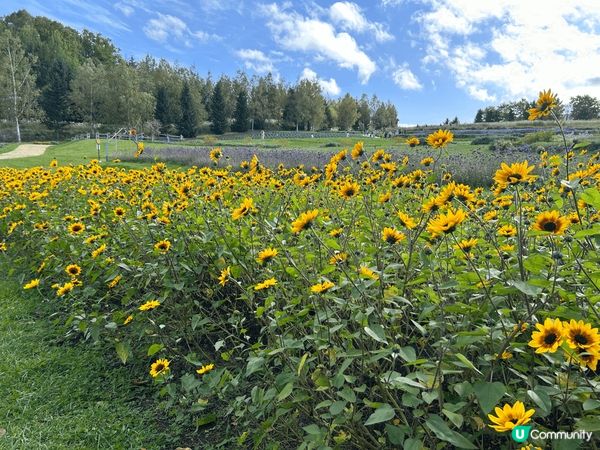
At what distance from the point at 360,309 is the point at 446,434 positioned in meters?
0.45

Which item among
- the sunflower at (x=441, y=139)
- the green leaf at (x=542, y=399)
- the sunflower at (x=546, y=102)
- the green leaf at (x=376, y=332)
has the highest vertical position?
the sunflower at (x=546, y=102)

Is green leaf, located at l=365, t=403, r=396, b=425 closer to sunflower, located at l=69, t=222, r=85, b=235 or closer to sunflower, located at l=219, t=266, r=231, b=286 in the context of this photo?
sunflower, located at l=219, t=266, r=231, b=286

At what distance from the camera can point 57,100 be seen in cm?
4709

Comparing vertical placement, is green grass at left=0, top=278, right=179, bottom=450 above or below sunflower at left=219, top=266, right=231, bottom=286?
below

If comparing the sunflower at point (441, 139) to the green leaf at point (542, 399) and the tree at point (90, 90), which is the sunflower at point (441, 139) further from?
the tree at point (90, 90)

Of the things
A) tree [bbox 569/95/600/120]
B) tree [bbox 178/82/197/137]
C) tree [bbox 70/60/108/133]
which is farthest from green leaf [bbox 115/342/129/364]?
tree [bbox 178/82/197/137]

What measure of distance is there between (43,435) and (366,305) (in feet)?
5.41

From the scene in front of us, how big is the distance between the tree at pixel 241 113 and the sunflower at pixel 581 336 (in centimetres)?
5167

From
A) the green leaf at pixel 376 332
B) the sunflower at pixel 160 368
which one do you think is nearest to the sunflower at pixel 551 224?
the green leaf at pixel 376 332

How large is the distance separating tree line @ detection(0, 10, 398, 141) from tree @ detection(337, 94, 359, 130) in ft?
0.04

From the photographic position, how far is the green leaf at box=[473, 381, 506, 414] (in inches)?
A: 37.7

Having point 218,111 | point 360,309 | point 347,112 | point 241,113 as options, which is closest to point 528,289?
point 360,309

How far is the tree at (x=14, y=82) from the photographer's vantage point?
125 ft

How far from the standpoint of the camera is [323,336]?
1490mm
